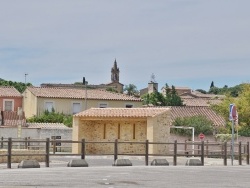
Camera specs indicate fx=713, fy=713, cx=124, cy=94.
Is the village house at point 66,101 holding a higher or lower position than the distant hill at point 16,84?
lower

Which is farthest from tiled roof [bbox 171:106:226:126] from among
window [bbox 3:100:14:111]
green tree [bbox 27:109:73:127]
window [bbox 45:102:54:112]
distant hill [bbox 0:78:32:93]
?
distant hill [bbox 0:78:32:93]

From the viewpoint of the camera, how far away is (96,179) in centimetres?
2069

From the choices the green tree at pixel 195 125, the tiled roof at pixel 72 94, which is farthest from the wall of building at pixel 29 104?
the green tree at pixel 195 125

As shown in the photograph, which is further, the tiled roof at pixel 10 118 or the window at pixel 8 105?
the window at pixel 8 105

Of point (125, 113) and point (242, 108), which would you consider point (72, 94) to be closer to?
point (242, 108)

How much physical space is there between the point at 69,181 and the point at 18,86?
286ft

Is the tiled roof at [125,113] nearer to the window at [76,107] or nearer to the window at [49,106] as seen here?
the window at [49,106]

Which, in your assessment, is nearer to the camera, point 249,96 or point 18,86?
point 249,96

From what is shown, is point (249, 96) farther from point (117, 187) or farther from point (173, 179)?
point (117, 187)

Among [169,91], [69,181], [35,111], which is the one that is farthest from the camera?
[169,91]

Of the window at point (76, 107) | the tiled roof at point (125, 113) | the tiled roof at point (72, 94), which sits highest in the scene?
the tiled roof at point (72, 94)

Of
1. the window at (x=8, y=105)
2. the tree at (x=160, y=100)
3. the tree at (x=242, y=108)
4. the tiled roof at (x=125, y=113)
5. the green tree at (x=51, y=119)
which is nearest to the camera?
the tiled roof at (x=125, y=113)

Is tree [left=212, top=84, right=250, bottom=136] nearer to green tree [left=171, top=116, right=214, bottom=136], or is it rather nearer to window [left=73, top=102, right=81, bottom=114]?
green tree [left=171, top=116, right=214, bottom=136]

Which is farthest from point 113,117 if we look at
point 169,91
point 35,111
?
point 169,91
